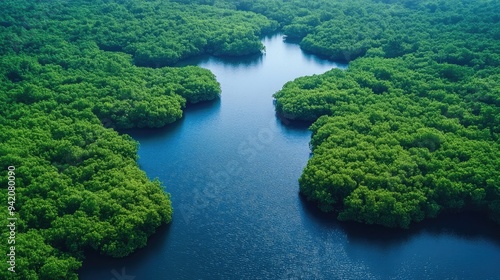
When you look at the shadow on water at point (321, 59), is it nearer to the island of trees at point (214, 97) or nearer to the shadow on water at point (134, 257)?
the island of trees at point (214, 97)

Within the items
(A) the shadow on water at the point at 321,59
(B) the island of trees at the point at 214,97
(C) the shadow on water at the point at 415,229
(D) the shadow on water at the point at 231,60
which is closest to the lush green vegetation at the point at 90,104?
(B) the island of trees at the point at 214,97

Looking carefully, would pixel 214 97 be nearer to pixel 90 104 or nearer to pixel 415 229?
pixel 90 104

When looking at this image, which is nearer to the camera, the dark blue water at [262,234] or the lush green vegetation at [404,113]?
the dark blue water at [262,234]

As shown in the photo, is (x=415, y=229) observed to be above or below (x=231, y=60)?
below

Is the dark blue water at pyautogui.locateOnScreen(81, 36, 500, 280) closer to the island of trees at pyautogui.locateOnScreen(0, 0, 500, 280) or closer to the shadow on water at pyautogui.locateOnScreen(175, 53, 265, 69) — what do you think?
the island of trees at pyautogui.locateOnScreen(0, 0, 500, 280)

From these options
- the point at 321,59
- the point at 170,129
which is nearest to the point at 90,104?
the point at 170,129

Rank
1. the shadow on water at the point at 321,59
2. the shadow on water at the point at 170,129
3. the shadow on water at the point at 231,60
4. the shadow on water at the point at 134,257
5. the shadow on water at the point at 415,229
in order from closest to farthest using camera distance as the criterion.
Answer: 1. the shadow on water at the point at 134,257
2. the shadow on water at the point at 415,229
3. the shadow on water at the point at 170,129
4. the shadow on water at the point at 231,60
5. the shadow on water at the point at 321,59

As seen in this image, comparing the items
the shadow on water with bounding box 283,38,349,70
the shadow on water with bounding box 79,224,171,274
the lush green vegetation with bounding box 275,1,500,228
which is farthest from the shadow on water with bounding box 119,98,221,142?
the shadow on water with bounding box 283,38,349,70
